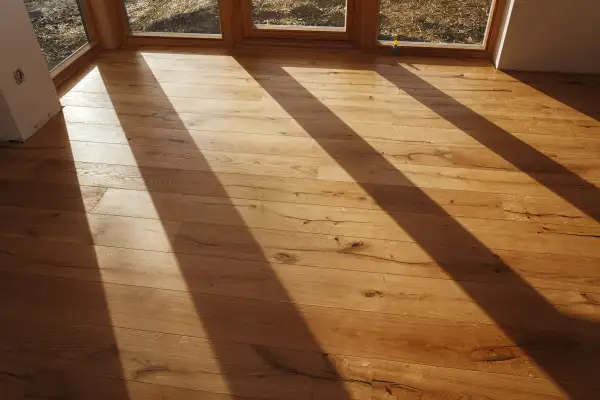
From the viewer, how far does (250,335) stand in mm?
1544

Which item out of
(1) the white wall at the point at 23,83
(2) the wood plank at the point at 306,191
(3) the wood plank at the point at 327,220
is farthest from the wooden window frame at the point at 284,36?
(3) the wood plank at the point at 327,220

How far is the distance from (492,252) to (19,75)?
237 centimetres

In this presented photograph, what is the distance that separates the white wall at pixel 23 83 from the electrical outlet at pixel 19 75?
0.06 feet

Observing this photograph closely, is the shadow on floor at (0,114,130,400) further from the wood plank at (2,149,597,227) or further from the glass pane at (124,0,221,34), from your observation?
the glass pane at (124,0,221,34)

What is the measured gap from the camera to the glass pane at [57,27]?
282 centimetres

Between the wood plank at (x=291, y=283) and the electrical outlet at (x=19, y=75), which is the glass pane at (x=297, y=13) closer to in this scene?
the electrical outlet at (x=19, y=75)

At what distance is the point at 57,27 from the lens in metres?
3.02

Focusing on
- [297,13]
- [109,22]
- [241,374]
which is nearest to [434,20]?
[297,13]

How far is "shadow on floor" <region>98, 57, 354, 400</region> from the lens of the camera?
4.65ft

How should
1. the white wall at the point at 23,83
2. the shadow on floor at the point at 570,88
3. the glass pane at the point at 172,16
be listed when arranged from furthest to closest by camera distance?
the glass pane at the point at 172,16
the shadow on floor at the point at 570,88
the white wall at the point at 23,83

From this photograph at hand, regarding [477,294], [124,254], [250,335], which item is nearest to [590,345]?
[477,294]

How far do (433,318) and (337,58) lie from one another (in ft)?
7.11

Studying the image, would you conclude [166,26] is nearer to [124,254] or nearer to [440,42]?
[440,42]

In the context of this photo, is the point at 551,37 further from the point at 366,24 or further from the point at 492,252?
the point at 492,252
